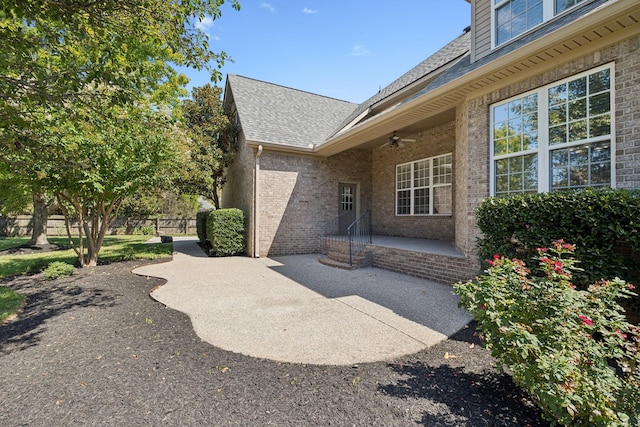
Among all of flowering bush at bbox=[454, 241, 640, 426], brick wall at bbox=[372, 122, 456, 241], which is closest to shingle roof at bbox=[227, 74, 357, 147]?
brick wall at bbox=[372, 122, 456, 241]

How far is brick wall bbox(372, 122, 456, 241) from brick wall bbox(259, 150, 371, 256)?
1138 mm

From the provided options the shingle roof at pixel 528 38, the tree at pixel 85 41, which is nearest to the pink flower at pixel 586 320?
the shingle roof at pixel 528 38

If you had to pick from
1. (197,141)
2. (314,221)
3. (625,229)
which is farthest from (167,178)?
(625,229)

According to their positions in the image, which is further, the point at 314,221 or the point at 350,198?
the point at 350,198

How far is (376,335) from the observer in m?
3.65

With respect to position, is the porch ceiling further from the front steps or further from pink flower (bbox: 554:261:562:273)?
pink flower (bbox: 554:261:562:273)

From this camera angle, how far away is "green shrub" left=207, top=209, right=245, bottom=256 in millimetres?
10266

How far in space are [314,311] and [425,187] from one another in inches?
274

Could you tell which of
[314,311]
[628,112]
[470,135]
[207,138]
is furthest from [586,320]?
[207,138]

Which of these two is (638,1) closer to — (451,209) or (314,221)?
(451,209)

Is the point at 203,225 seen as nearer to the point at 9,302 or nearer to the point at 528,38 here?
the point at 9,302

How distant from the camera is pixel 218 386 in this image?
102 inches

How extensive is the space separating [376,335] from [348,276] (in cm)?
336

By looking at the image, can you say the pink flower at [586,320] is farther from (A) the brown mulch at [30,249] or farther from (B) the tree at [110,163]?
(A) the brown mulch at [30,249]
